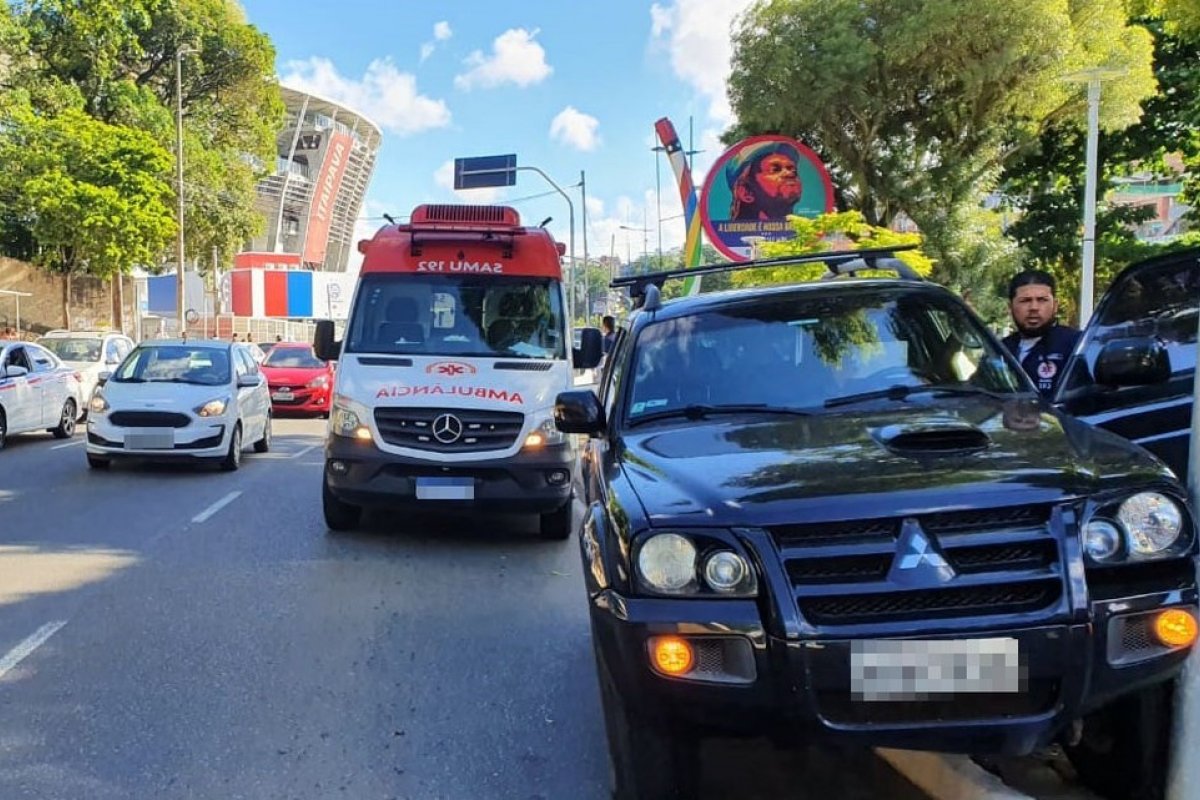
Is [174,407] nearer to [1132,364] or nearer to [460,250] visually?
[460,250]

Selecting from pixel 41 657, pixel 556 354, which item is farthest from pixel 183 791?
pixel 556 354

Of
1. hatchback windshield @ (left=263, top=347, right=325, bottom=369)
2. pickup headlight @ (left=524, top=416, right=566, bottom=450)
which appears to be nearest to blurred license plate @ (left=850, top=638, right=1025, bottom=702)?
pickup headlight @ (left=524, top=416, right=566, bottom=450)

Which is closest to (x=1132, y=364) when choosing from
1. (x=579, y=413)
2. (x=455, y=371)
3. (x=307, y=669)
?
A: (x=579, y=413)

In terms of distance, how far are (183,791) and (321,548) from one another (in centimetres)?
436

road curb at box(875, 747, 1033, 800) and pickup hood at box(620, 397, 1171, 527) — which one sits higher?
pickup hood at box(620, 397, 1171, 527)

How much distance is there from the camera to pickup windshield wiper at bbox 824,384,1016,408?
4094mm

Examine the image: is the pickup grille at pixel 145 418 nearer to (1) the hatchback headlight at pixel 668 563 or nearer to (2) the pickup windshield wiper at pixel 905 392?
(2) the pickup windshield wiper at pixel 905 392

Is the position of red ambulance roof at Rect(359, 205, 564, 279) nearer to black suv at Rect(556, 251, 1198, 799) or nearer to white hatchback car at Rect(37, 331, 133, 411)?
black suv at Rect(556, 251, 1198, 799)

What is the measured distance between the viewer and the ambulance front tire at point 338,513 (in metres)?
8.46

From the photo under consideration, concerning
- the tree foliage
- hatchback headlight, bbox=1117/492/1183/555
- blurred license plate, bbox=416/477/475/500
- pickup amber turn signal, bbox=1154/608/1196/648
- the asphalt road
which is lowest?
the asphalt road

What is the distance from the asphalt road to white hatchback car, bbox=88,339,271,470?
2.59m

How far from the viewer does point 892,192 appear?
2255cm

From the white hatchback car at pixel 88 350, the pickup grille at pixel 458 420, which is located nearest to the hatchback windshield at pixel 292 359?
the white hatchback car at pixel 88 350

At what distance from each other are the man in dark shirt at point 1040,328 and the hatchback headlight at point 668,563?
3686mm
